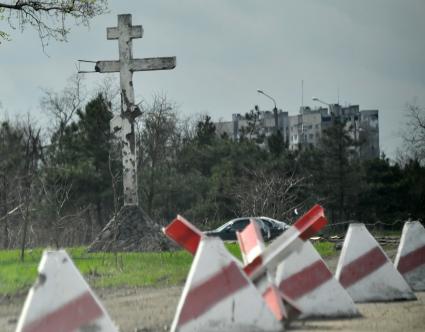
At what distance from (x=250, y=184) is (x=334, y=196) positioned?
12.5 meters

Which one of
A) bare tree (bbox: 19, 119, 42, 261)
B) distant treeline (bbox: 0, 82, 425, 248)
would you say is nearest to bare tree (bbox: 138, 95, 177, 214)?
distant treeline (bbox: 0, 82, 425, 248)

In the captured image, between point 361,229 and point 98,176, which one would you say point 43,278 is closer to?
point 361,229

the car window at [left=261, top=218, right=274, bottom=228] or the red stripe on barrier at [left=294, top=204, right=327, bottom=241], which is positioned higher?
the red stripe on barrier at [left=294, top=204, right=327, bottom=241]

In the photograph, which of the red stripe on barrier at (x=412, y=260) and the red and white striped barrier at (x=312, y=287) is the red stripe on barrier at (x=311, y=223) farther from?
the red stripe on barrier at (x=412, y=260)

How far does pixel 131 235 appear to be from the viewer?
2272 centimetres

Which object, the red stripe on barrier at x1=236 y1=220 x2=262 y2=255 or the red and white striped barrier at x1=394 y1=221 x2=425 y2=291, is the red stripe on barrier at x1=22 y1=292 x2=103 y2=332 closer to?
the red stripe on barrier at x1=236 y1=220 x2=262 y2=255

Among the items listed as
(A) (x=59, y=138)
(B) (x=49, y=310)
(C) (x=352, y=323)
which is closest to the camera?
(B) (x=49, y=310)

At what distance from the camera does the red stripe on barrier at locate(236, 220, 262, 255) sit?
9.18 m

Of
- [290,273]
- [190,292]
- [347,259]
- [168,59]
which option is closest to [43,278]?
[190,292]

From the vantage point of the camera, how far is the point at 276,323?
311 inches

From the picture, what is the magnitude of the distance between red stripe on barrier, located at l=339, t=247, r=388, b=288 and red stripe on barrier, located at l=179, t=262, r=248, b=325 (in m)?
3.02

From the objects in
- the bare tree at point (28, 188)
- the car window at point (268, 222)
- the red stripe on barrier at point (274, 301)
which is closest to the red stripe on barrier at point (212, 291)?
the red stripe on barrier at point (274, 301)

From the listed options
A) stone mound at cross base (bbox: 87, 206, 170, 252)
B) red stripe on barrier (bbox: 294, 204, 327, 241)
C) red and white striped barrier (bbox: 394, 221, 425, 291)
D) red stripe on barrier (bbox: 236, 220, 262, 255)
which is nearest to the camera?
red stripe on barrier (bbox: 294, 204, 327, 241)

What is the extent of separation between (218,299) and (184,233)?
107 centimetres
